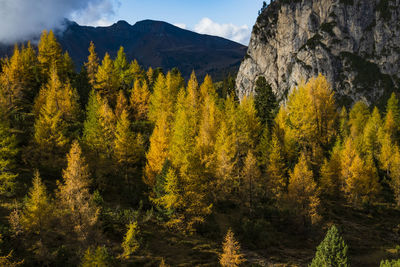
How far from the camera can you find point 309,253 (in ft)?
109

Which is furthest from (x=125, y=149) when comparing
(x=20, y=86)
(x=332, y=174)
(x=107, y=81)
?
(x=332, y=174)

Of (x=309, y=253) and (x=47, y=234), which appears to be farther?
(x=309, y=253)

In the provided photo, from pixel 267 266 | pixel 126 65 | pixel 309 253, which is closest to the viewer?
pixel 267 266

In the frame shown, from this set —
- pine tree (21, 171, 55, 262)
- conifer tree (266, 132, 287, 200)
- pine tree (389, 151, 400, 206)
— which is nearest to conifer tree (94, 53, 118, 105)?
conifer tree (266, 132, 287, 200)

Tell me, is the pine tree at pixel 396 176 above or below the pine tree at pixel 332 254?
above

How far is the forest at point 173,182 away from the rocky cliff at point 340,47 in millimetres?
99409

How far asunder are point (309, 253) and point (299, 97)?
75.9ft

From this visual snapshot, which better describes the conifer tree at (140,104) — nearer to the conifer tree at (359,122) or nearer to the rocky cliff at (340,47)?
the conifer tree at (359,122)

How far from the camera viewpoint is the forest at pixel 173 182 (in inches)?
982

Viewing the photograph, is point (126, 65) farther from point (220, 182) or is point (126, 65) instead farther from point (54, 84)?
point (220, 182)

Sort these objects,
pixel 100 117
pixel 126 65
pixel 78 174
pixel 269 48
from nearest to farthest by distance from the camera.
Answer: pixel 78 174 → pixel 100 117 → pixel 126 65 → pixel 269 48

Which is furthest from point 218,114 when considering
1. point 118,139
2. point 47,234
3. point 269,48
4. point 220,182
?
point 269,48

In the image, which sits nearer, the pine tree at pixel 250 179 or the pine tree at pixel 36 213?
the pine tree at pixel 36 213

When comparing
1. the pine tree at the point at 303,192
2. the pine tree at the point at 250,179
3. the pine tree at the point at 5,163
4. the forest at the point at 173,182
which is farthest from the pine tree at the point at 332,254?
the pine tree at the point at 5,163
